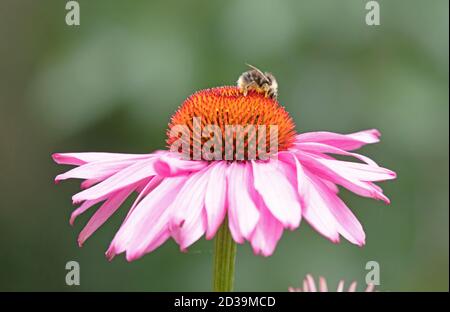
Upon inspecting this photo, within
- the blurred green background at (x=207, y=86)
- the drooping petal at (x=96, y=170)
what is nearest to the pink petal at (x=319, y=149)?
the drooping petal at (x=96, y=170)

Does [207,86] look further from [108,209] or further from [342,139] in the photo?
[108,209]

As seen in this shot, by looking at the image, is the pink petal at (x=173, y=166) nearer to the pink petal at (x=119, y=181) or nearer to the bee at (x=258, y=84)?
the pink petal at (x=119, y=181)

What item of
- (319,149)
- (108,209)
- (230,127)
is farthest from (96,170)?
(319,149)

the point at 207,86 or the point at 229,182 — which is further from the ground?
the point at 207,86

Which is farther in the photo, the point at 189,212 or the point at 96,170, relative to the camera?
the point at 96,170

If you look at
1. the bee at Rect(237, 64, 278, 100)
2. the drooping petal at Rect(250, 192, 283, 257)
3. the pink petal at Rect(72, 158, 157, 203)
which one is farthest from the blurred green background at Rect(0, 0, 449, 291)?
the drooping petal at Rect(250, 192, 283, 257)
